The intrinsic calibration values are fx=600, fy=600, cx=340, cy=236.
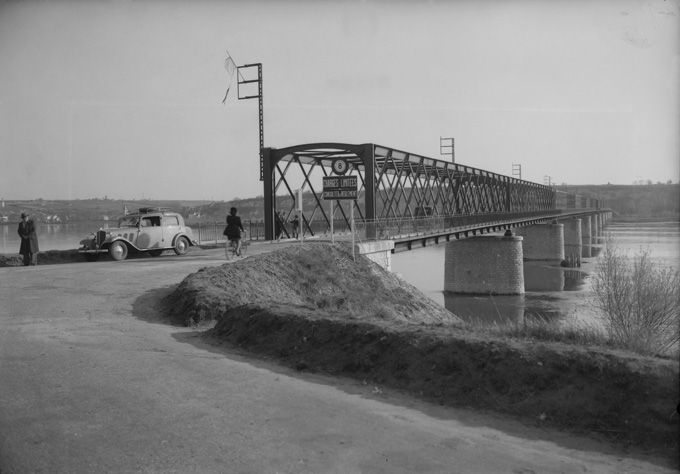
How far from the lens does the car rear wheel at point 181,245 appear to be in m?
24.0

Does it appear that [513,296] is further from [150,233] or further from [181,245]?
[150,233]

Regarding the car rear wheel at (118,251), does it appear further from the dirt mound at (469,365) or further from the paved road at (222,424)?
the paved road at (222,424)

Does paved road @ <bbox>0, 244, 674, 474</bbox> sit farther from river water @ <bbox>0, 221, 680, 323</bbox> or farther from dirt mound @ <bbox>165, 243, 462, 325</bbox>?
river water @ <bbox>0, 221, 680, 323</bbox>

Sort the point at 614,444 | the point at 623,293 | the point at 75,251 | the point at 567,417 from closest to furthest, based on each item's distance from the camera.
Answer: the point at 614,444, the point at 567,417, the point at 623,293, the point at 75,251

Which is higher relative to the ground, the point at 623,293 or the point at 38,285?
the point at 38,285

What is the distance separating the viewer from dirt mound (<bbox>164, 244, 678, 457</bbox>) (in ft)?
18.1

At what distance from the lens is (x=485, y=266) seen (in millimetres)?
49812

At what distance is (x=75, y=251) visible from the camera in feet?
80.4

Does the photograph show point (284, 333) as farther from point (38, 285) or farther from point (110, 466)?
point (38, 285)

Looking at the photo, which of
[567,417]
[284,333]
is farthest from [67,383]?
[567,417]

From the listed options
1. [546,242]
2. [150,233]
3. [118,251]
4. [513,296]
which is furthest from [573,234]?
[118,251]

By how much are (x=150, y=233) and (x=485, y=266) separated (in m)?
33.0

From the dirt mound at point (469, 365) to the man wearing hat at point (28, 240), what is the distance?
11.1 meters

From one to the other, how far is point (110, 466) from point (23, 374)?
3.19 meters
